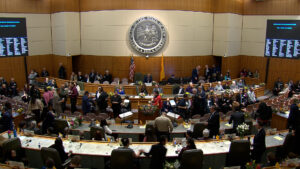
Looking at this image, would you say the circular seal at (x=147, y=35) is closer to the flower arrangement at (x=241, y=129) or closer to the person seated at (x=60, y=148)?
the flower arrangement at (x=241, y=129)

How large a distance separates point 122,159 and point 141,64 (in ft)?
39.1

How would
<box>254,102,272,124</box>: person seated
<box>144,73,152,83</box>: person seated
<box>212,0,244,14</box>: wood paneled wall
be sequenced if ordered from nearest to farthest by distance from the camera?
<box>254,102,272,124</box>: person seated
<box>144,73,152,83</box>: person seated
<box>212,0,244,14</box>: wood paneled wall

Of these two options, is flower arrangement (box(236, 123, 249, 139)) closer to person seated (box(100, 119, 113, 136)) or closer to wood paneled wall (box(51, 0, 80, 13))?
person seated (box(100, 119, 113, 136))

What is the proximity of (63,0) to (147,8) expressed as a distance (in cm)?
571

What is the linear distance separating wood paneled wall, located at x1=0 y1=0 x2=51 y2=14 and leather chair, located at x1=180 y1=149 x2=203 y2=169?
15.9m

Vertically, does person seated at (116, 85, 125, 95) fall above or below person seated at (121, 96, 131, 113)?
above

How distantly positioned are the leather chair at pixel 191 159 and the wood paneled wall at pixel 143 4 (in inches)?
504

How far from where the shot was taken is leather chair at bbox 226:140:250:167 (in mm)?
6551

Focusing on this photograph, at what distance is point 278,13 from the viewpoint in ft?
59.2

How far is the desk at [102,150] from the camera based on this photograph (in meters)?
6.91

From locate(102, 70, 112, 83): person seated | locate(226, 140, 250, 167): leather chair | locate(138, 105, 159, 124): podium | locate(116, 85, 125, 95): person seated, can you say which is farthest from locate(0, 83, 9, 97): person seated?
locate(226, 140, 250, 167): leather chair

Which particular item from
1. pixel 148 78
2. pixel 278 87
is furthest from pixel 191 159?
pixel 278 87

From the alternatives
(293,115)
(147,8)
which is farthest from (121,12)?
(293,115)

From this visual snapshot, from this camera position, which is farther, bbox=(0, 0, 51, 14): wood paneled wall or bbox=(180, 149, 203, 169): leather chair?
bbox=(0, 0, 51, 14): wood paneled wall
